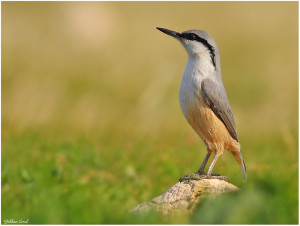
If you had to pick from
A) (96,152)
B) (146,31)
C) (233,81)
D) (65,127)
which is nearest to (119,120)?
(65,127)

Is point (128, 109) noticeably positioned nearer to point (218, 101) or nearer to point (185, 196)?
point (218, 101)

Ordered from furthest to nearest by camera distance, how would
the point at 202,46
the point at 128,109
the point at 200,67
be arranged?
the point at 128,109 → the point at 202,46 → the point at 200,67

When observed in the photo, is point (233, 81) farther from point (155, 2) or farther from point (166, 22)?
point (155, 2)

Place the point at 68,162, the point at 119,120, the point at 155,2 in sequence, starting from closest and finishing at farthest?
the point at 68,162, the point at 119,120, the point at 155,2

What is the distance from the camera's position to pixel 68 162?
32.7 feet

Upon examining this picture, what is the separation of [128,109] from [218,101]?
897cm

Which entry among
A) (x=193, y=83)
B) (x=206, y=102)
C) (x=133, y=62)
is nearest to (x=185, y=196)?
(x=206, y=102)

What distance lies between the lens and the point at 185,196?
6.26 metres

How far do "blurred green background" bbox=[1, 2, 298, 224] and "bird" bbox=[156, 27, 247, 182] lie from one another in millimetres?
657

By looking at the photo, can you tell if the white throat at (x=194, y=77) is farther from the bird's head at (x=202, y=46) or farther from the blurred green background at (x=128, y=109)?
the blurred green background at (x=128, y=109)

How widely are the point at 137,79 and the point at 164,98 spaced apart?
2904 mm

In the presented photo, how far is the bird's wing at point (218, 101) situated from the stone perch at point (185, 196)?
967 millimetres

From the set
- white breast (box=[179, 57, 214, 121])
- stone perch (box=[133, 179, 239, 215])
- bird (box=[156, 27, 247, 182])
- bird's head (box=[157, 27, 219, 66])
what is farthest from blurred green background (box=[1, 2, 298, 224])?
bird's head (box=[157, 27, 219, 66])

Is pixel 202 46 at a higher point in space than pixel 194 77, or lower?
higher
